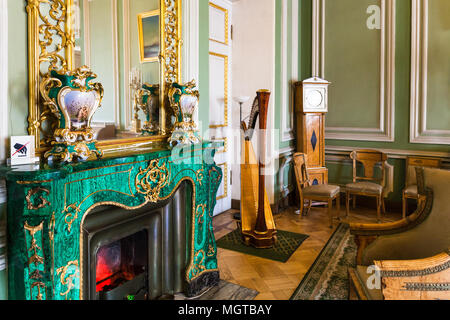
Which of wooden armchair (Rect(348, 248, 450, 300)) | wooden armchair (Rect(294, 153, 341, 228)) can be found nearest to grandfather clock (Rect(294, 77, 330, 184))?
wooden armchair (Rect(294, 153, 341, 228))

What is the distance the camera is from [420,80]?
377 centimetres

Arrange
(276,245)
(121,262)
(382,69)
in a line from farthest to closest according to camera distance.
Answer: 1. (382,69)
2. (276,245)
3. (121,262)

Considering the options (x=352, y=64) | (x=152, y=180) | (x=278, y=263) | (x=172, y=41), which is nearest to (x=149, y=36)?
(x=172, y=41)

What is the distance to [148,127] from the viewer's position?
6.40ft

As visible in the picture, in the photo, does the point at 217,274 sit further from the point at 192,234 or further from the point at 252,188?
the point at 252,188

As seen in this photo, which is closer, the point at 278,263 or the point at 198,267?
the point at 198,267

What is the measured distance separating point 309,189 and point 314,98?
1214 millimetres

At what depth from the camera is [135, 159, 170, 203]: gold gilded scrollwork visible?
64.9 inches

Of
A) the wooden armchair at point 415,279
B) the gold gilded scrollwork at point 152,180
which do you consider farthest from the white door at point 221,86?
the wooden armchair at point 415,279

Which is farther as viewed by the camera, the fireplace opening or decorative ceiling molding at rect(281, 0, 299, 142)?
decorative ceiling molding at rect(281, 0, 299, 142)

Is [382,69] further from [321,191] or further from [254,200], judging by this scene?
[254,200]

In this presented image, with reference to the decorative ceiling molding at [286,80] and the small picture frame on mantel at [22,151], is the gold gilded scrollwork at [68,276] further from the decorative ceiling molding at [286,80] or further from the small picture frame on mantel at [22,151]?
the decorative ceiling molding at [286,80]

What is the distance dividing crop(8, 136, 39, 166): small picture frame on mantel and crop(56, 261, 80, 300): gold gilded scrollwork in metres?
0.42

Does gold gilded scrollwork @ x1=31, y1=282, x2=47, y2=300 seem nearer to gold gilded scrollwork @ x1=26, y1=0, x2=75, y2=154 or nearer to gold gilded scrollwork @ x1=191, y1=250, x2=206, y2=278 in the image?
gold gilded scrollwork @ x1=26, y1=0, x2=75, y2=154
